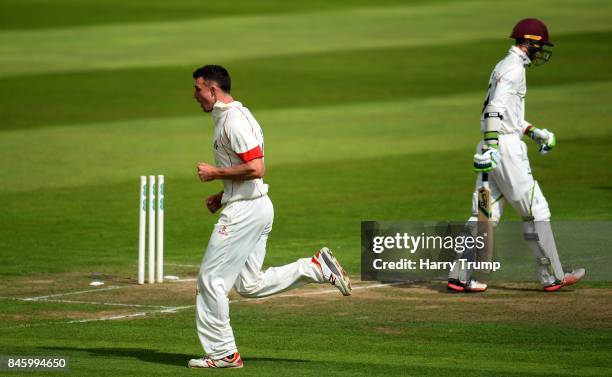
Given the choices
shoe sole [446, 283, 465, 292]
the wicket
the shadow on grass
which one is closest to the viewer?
the shadow on grass

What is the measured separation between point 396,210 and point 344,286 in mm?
8767

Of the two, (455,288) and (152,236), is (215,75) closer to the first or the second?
(455,288)

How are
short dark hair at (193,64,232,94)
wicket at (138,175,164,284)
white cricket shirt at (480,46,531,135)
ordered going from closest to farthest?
short dark hair at (193,64,232,94), white cricket shirt at (480,46,531,135), wicket at (138,175,164,284)

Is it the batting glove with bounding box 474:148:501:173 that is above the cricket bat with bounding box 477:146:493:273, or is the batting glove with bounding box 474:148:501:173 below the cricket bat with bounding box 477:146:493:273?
above

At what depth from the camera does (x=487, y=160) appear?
1262 centimetres

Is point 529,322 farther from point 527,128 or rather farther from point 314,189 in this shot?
point 314,189

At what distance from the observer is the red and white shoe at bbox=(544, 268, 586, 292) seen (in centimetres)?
1280

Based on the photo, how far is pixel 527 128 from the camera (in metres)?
13.0

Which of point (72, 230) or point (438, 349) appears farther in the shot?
point (72, 230)

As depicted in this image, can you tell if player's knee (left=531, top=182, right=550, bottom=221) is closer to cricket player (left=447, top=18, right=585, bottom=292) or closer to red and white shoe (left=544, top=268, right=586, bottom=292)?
cricket player (left=447, top=18, right=585, bottom=292)

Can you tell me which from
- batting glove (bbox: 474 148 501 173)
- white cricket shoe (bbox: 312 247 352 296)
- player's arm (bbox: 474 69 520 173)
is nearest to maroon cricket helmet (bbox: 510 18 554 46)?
player's arm (bbox: 474 69 520 173)

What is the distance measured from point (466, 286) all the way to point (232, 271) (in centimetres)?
390

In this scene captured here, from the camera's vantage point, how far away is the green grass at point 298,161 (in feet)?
34.5

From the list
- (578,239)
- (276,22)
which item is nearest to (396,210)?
(578,239)
